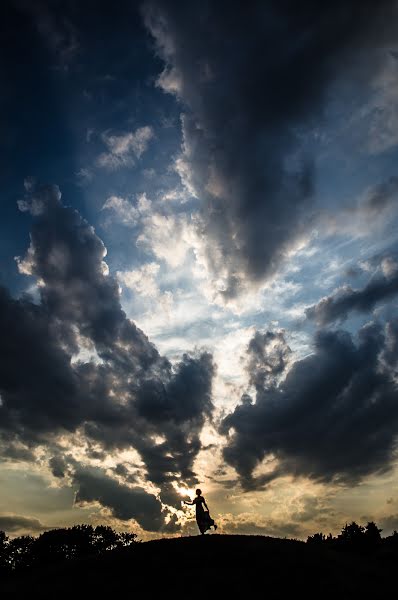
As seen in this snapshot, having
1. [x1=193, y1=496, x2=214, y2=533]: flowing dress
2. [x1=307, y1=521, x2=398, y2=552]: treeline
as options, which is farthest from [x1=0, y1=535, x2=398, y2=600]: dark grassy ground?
[x1=307, y1=521, x2=398, y2=552]: treeline

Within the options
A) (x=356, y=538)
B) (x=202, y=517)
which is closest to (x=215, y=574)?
(x=202, y=517)

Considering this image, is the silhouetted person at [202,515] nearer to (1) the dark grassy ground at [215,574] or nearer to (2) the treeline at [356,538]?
(1) the dark grassy ground at [215,574]

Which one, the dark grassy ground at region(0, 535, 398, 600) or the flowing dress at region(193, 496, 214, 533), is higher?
the flowing dress at region(193, 496, 214, 533)

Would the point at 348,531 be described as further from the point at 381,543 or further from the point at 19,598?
the point at 19,598

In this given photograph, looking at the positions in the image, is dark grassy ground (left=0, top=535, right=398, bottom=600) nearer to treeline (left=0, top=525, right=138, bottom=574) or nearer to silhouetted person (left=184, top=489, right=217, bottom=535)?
silhouetted person (left=184, top=489, right=217, bottom=535)

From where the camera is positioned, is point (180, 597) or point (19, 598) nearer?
point (180, 597)

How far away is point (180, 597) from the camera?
14000 millimetres

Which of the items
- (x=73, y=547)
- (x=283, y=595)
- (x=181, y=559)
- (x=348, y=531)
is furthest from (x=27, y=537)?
(x=283, y=595)

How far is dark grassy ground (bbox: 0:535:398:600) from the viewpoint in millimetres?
14578

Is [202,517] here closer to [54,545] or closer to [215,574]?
[215,574]

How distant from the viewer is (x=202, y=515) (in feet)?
68.5

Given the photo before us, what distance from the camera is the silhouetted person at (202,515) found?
20781 millimetres

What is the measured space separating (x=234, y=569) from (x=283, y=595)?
2.74m

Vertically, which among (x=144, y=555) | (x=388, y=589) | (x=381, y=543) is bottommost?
(x=381, y=543)
